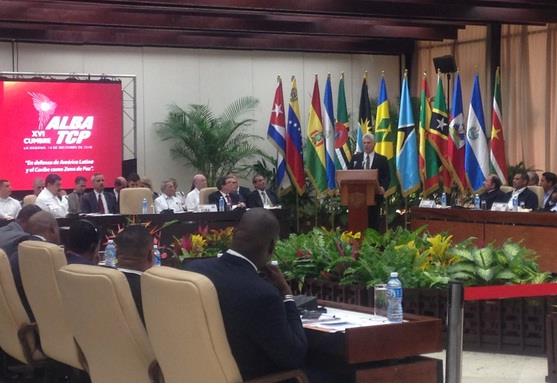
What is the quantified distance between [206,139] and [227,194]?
11.1 feet

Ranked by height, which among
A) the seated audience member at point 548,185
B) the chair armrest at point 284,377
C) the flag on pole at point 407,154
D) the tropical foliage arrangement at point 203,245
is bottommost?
the chair armrest at point 284,377

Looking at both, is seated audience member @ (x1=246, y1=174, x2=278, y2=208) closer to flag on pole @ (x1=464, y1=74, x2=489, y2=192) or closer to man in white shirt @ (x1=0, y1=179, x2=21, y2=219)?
flag on pole @ (x1=464, y1=74, x2=489, y2=192)

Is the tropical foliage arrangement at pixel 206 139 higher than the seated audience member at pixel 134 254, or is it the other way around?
the tropical foliage arrangement at pixel 206 139

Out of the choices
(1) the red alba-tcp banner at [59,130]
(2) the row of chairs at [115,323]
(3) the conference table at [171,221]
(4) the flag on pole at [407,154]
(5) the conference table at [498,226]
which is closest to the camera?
(2) the row of chairs at [115,323]

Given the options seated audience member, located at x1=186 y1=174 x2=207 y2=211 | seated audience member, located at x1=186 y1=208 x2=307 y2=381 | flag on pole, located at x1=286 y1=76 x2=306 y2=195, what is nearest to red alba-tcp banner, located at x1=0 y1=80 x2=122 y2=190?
seated audience member, located at x1=186 y1=174 x2=207 y2=211

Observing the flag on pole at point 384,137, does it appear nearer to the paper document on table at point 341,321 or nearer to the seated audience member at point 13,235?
the seated audience member at point 13,235

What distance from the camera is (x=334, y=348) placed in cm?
397

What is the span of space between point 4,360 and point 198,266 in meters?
2.21

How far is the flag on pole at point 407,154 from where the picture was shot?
1320 cm

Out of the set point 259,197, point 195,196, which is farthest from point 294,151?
point 195,196

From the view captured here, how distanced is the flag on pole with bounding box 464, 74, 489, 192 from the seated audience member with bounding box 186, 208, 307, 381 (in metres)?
9.90

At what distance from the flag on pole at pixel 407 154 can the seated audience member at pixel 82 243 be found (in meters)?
8.59

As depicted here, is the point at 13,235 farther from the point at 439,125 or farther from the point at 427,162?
the point at 439,125

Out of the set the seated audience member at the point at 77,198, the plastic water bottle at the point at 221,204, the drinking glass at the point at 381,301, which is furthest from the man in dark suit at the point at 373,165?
the drinking glass at the point at 381,301
